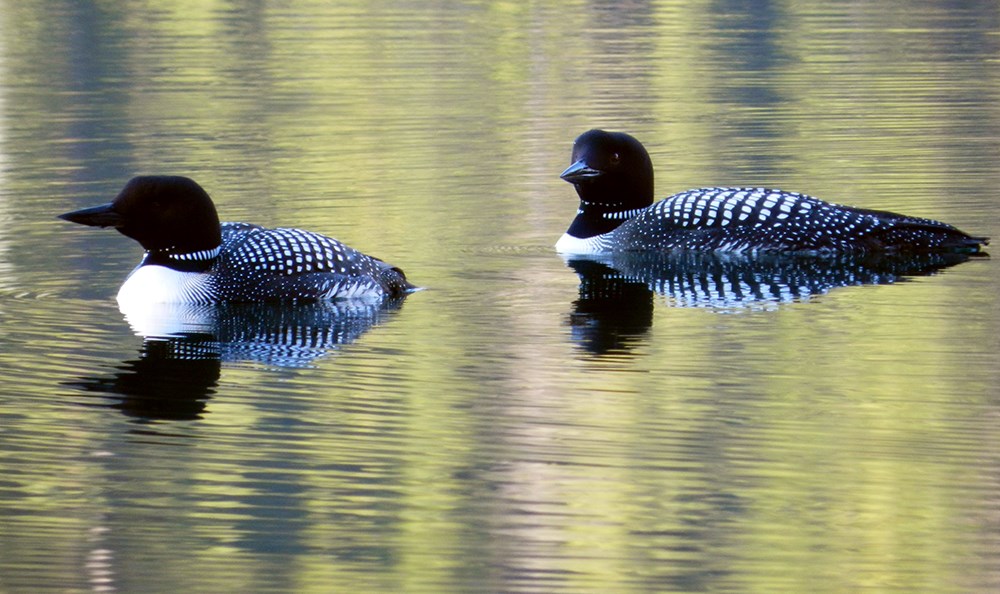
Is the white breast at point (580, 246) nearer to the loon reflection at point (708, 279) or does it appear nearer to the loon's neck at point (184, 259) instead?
the loon reflection at point (708, 279)

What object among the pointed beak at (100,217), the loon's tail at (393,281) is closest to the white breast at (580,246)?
the loon's tail at (393,281)

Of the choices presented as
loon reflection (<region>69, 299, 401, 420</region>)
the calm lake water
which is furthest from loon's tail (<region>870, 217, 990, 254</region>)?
loon reflection (<region>69, 299, 401, 420</region>)

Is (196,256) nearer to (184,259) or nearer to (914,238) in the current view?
(184,259)

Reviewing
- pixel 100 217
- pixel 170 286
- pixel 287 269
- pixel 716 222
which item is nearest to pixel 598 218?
pixel 716 222

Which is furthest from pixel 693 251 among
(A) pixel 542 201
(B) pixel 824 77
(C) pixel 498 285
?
(B) pixel 824 77

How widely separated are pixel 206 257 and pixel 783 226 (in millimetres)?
2664

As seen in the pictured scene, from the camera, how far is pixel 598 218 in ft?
32.4

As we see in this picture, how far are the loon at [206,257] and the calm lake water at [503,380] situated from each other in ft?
0.36

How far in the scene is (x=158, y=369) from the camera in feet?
24.0

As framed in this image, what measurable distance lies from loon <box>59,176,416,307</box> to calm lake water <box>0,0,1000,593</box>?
11 cm

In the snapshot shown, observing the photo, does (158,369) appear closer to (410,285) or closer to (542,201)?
(410,285)

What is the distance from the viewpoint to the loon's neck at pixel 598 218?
32.1ft

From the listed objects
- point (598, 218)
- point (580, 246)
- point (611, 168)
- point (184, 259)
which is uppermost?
point (611, 168)

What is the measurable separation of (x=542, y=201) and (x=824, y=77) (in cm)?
663
